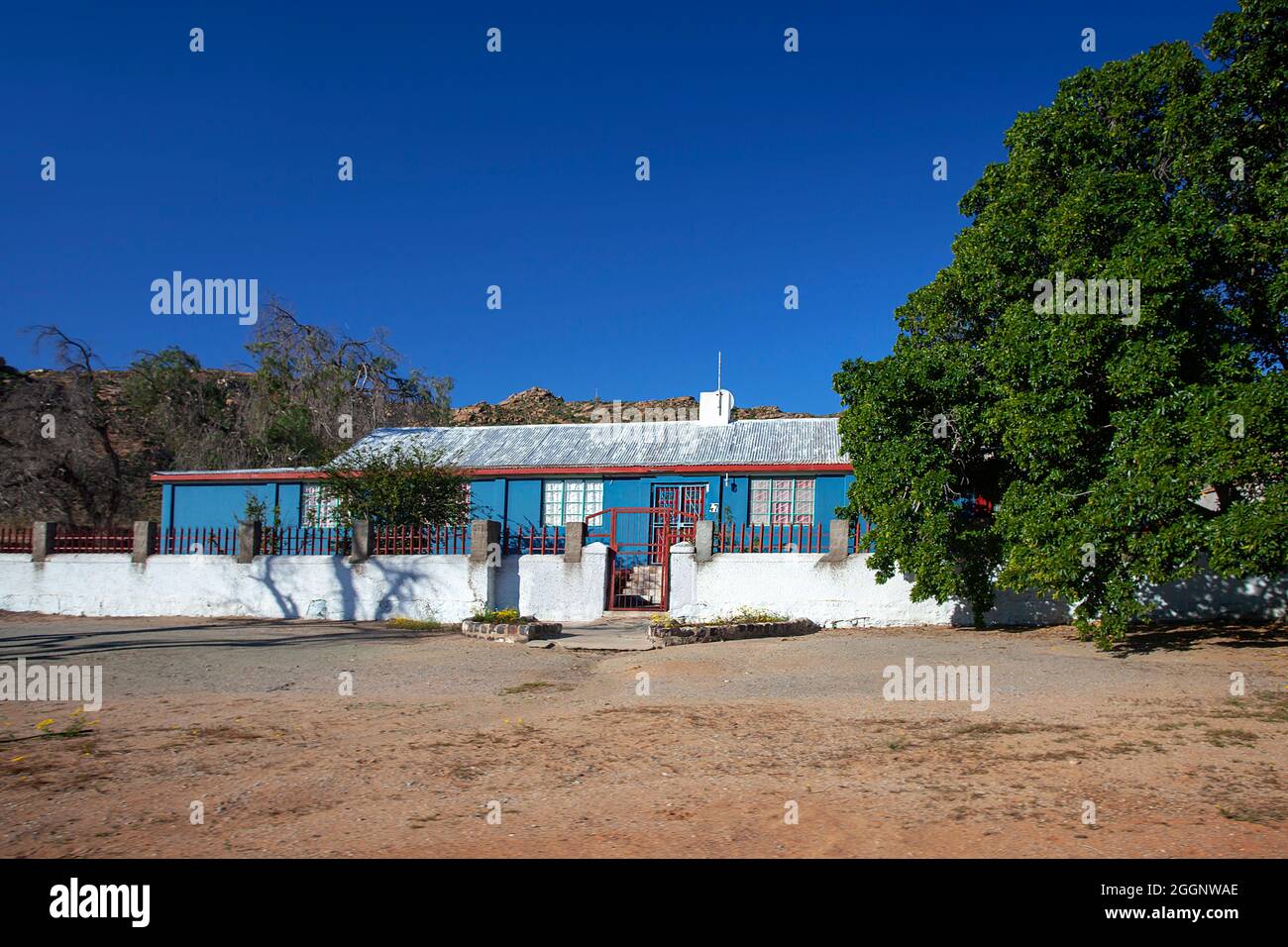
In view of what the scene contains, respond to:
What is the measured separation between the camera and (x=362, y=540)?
17641 millimetres

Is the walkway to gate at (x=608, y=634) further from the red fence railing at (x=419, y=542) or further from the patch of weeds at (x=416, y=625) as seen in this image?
the red fence railing at (x=419, y=542)

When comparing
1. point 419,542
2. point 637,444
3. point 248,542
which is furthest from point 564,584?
point 637,444

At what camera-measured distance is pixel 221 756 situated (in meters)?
6.70

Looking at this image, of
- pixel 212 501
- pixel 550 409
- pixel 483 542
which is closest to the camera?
pixel 483 542

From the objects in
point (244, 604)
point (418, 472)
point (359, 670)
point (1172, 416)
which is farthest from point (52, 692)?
point (1172, 416)

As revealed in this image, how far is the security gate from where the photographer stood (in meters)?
17.3

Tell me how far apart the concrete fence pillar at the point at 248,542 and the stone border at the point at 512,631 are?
6.08 metres

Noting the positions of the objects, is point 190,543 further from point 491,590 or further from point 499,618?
point 499,618

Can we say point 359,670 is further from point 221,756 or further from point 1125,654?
point 1125,654

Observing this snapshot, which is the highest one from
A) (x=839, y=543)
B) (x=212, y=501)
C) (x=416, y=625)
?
(x=212, y=501)

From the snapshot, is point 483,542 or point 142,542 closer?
point 483,542

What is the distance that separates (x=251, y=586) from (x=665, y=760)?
1414 centimetres
